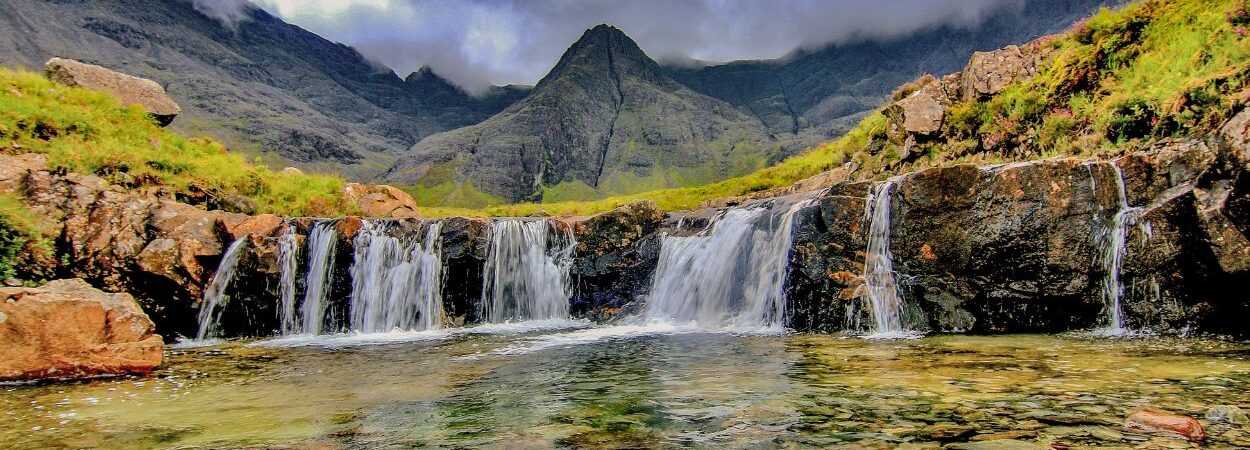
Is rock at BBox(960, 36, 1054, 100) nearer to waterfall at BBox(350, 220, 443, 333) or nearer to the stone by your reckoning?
the stone

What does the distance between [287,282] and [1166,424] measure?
1701cm

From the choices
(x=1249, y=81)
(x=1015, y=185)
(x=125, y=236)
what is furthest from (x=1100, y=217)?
(x=125, y=236)

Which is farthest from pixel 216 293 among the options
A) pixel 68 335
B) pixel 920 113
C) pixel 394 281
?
pixel 920 113

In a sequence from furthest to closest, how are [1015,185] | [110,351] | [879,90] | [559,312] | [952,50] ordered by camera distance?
[879,90], [952,50], [559,312], [1015,185], [110,351]

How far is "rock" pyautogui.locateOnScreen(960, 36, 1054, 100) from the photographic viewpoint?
17.7 meters

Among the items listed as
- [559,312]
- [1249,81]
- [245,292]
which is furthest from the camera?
[559,312]

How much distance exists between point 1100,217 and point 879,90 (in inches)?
8223

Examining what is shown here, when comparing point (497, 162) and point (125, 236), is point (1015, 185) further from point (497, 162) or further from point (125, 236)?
point (497, 162)

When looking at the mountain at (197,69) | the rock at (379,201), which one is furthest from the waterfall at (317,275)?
the mountain at (197,69)

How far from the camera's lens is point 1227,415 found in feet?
13.1

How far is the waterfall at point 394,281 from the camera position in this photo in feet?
50.5

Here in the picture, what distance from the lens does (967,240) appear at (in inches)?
418

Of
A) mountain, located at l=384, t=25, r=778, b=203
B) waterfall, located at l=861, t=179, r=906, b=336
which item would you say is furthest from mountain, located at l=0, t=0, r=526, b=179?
waterfall, located at l=861, t=179, r=906, b=336

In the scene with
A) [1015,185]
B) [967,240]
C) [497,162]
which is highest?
[497,162]
